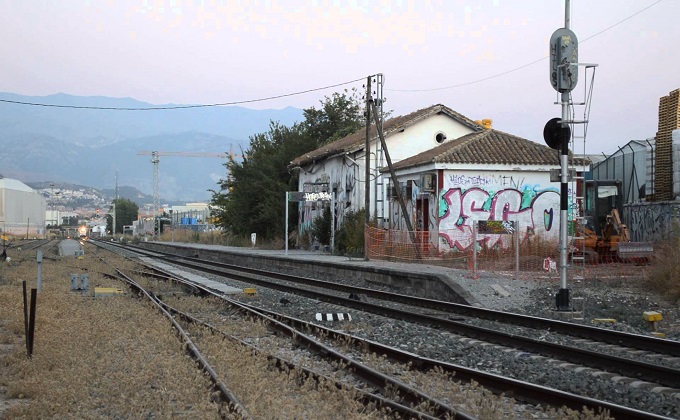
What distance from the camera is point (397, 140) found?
4347cm

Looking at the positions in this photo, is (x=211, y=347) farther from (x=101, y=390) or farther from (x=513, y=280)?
(x=513, y=280)

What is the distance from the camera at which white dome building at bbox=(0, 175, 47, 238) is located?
12031 centimetres

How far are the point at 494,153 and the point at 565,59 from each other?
1936cm

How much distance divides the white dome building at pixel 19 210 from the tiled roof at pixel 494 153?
8923 cm

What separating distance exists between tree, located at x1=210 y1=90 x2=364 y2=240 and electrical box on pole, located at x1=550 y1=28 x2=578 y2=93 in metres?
37.5

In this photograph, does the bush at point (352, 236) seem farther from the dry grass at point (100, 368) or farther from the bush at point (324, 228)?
the dry grass at point (100, 368)

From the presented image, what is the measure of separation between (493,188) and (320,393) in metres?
27.2

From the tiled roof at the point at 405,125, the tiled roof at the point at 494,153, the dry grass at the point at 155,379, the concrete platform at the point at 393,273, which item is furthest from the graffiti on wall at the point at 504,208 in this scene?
the dry grass at the point at 155,379

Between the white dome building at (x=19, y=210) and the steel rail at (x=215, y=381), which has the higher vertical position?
the white dome building at (x=19, y=210)

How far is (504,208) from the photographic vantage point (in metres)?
33.7

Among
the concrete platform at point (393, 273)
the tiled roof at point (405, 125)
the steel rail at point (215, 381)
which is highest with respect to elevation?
the tiled roof at point (405, 125)

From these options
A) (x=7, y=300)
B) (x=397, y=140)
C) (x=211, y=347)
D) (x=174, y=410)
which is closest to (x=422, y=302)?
(x=211, y=347)

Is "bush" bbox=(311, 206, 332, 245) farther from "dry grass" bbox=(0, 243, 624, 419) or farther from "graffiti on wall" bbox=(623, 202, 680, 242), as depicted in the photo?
"dry grass" bbox=(0, 243, 624, 419)

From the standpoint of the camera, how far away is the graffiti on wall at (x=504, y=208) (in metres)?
33.2
